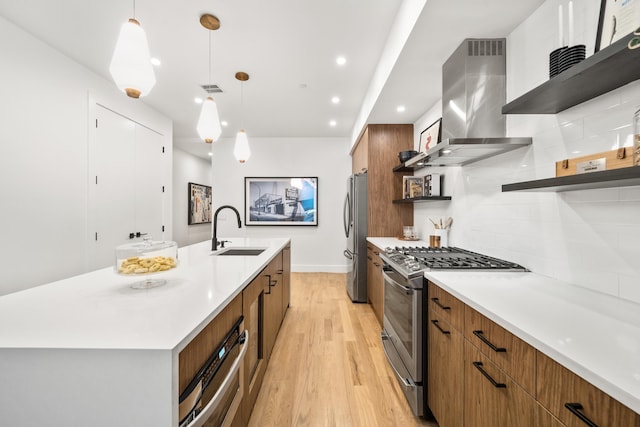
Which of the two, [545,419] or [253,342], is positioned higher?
[545,419]

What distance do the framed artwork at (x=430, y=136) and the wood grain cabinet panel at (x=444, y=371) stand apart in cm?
195

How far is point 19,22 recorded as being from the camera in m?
2.40

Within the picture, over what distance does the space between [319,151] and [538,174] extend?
4.48 m

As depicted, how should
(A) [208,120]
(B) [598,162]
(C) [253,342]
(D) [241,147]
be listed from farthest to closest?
1. (D) [241,147]
2. (A) [208,120]
3. (C) [253,342]
4. (B) [598,162]

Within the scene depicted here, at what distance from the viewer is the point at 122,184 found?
3732mm

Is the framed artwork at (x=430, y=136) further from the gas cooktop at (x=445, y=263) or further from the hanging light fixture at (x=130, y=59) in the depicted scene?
the hanging light fixture at (x=130, y=59)

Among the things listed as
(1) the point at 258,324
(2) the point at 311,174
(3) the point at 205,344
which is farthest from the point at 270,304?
(2) the point at 311,174

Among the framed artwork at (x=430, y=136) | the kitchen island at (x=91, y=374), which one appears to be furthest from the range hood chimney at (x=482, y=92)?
the kitchen island at (x=91, y=374)

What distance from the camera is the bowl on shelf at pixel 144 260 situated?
1.13 m

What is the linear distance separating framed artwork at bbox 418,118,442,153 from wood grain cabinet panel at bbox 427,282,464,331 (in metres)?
1.85

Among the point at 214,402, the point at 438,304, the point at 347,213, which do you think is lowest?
the point at 214,402

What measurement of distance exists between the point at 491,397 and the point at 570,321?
416 millimetres

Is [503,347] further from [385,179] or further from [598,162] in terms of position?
[385,179]

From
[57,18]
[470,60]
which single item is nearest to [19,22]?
[57,18]
